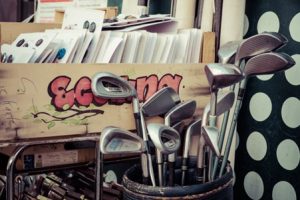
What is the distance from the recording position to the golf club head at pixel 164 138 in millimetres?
1148

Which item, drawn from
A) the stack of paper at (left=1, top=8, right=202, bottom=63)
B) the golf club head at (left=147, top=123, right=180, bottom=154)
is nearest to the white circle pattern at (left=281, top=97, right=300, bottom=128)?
the stack of paper at (left=1, top=8, right=202, bottom=63)

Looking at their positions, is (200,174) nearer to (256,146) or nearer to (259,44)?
(259,44)

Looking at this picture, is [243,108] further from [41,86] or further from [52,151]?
[41,86]

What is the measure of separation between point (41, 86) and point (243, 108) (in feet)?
2.97

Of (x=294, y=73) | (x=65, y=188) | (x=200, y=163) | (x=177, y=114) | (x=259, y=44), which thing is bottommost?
(x=65, y=188)

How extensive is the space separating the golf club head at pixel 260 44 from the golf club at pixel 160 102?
236mm

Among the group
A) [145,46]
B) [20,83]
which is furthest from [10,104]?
[145,46]

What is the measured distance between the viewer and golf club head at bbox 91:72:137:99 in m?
1.25

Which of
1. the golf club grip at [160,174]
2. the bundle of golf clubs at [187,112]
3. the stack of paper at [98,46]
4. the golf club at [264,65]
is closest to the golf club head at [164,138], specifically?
the bundle of golf clubs at [187,112]

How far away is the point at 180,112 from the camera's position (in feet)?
4.42

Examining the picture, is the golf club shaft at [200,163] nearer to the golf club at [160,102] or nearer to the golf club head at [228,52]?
the golf club at [160,102]

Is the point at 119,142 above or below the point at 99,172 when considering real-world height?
above

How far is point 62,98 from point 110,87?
0.16m

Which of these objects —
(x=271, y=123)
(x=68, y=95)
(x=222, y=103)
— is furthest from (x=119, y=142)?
(x=271, y=123)
